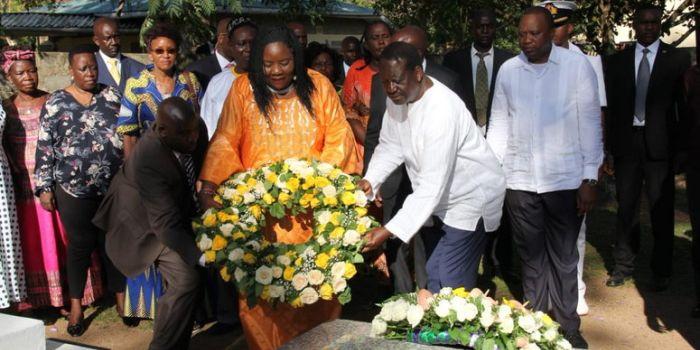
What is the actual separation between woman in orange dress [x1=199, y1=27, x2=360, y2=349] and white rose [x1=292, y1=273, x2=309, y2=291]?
19.9 inches

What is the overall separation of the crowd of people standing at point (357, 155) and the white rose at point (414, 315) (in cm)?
72

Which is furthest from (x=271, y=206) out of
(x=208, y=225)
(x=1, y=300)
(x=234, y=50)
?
(x=1, y=300)

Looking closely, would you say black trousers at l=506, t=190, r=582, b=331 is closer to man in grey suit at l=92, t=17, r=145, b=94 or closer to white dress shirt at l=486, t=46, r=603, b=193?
white dress shirt at l=486, t=46, r=603, b=193

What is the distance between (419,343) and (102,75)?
4568mm

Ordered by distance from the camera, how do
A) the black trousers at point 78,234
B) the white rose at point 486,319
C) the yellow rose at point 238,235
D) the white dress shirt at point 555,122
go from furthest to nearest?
the black trousers at point 78,234, the white dress shirt at point 555,122, the yellow rose at point 238,235, the white rose at point 486,319

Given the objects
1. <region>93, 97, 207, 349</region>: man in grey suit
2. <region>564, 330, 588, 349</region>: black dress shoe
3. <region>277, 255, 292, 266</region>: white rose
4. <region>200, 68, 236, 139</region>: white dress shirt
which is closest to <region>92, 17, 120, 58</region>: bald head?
<region>200, 68, 236, 139</region>: white dress shirt

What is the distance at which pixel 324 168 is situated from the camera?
4.66 m

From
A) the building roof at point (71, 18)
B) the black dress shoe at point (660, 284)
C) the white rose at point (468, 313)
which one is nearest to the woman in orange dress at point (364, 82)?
the black dress shoe at point (660, 284)

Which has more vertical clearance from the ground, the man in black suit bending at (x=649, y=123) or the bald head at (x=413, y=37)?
the bald head at (x=413, y=37)

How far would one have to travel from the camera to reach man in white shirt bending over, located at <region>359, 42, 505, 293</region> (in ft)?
13.7

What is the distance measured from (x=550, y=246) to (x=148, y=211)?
268 centimetres

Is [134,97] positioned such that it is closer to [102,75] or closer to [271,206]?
[102,75]

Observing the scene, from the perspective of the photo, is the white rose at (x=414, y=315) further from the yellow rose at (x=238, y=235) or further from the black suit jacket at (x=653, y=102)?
the black suit jacket at (x=653, y=102)

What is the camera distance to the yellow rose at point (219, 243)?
4.39 meters
